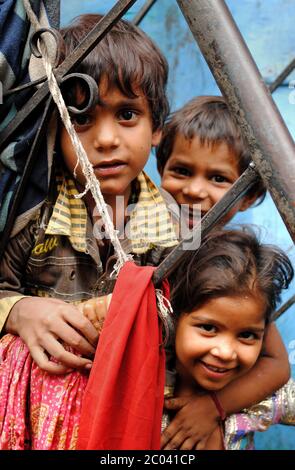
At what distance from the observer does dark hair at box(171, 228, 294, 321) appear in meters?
1.56

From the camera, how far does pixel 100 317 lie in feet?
4.28

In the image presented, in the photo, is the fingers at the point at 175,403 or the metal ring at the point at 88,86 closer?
the metal ring at the point at 88,86

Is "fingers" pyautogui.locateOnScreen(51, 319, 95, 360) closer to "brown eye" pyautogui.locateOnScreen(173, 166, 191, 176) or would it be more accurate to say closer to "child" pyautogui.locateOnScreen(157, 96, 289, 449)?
"child" pyautogui.locateOnScreen(157, 96, 289, 449)

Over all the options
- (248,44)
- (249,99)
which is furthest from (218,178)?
(249,99)

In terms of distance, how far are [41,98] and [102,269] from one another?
416 mm

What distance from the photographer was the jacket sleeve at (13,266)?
1424mm

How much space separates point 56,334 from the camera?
132 cm

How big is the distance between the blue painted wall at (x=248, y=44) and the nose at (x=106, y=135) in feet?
3.60

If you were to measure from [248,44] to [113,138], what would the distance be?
1.35 meters

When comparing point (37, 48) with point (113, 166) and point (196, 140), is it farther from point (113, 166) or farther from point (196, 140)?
point (196, 140)
